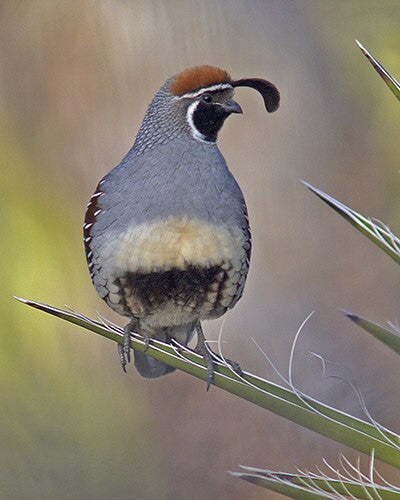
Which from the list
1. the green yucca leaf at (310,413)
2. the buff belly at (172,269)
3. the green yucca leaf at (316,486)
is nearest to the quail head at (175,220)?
the buff belly at (172,269)

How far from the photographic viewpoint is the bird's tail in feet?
8.10

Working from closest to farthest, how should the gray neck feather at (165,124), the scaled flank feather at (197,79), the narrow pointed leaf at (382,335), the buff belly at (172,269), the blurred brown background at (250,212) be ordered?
the narrow pointed leaf at (382,335), the buff belly at (172,269), the scaled flank feather at (197,79), the gray neck feather at (165,124), the blurred brown background at (250,212)

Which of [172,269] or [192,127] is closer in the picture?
[172,269]

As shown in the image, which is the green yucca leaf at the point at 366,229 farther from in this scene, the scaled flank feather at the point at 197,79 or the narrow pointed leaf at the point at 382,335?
the scaled flank feather at the point at 197,79

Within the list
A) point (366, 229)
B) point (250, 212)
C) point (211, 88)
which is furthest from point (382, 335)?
point (250, 212)

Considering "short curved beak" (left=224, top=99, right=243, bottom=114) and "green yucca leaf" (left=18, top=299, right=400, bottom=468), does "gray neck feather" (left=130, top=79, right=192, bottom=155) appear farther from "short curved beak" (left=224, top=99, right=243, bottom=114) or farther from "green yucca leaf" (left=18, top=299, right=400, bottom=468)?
"green yucca leaf" (left=18, top=299, right=400, bottom=468)

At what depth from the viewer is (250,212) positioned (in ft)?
12.3

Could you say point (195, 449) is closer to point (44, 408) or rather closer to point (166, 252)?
point (44, 408)

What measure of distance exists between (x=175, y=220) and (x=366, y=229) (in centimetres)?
98

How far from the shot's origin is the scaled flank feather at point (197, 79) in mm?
2285

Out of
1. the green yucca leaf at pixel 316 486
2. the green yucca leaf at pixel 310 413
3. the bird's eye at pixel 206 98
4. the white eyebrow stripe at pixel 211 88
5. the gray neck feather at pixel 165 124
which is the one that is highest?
the white eyebrow stripe at pixel 211 88

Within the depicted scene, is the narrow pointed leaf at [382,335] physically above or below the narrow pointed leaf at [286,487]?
above

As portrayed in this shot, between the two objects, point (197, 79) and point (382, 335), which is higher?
point (197, 79)

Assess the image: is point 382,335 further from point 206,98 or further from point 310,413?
point 206,98
